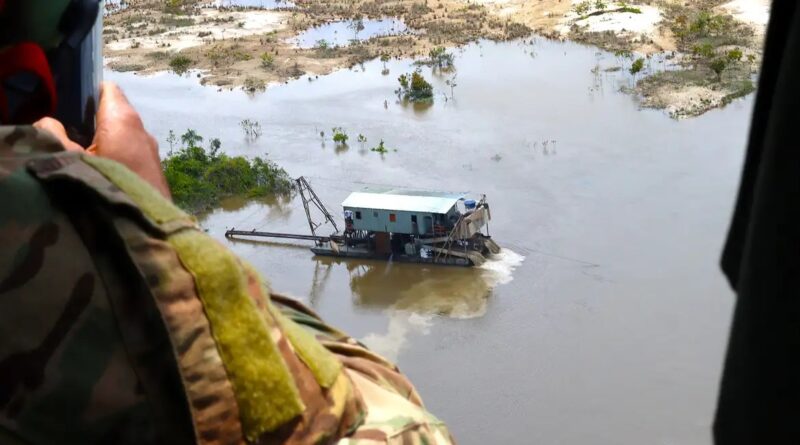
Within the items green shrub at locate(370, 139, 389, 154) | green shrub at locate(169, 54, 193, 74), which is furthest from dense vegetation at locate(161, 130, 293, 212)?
green shrub at locate(169, 54, 193, 74)

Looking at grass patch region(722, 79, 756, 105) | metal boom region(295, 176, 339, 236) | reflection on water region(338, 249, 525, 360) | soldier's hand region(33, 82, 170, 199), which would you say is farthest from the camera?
grass patch region(722, 79, 756, 105)

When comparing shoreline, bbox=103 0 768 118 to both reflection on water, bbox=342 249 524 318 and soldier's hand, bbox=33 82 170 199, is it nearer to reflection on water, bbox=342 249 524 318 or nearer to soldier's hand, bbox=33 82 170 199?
reflection on water, bbox=342 249 524 318

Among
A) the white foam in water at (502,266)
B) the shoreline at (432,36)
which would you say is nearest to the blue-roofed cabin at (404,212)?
the white foam in water at (502,266)

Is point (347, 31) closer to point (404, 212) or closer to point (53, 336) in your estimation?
point (404, 212)

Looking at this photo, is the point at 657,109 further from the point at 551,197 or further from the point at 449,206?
the point at 449,206

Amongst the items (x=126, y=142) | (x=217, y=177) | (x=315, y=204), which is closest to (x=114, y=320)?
(x=126, y=142)

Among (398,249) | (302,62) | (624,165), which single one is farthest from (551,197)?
(302,62)
